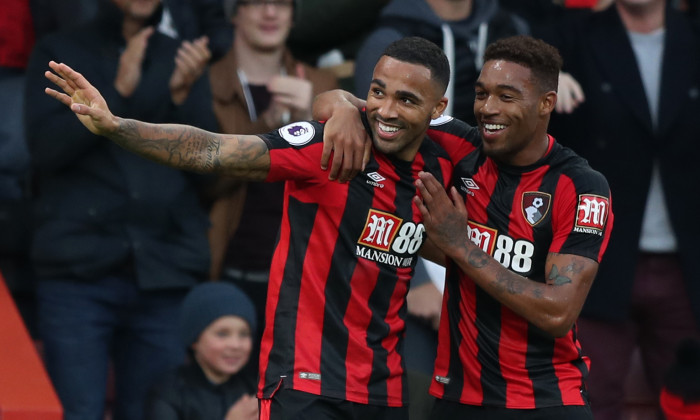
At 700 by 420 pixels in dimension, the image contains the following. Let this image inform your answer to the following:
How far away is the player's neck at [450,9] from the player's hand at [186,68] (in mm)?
1185

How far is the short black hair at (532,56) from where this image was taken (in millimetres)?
4793

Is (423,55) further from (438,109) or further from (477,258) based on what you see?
(477,258)

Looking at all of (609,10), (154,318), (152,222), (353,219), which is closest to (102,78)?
(152,222)

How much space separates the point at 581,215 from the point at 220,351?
6.76 ft

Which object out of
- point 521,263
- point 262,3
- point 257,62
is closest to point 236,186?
point 257,62

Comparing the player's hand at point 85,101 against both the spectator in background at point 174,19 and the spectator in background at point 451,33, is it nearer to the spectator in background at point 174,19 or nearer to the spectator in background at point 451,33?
the spectator in background at point 451,33

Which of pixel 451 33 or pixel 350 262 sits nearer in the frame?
pixel 350 262

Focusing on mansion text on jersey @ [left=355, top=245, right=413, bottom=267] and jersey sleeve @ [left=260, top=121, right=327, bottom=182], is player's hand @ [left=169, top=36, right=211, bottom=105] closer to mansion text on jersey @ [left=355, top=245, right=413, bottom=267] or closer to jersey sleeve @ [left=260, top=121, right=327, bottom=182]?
jersey sleeve @ [left=260, top=121, right=327, bottom=182]

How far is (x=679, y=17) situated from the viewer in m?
6.75

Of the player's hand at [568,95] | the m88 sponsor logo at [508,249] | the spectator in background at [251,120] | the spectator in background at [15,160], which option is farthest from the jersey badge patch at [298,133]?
the spectator in background at [15,160]

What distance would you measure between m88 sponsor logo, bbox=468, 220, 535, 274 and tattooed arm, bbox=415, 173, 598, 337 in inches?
4.3

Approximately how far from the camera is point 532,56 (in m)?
4.80

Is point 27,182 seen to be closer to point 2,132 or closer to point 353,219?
point 2,132

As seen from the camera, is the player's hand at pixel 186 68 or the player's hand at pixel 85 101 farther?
the player's hand at pixel 186 68
